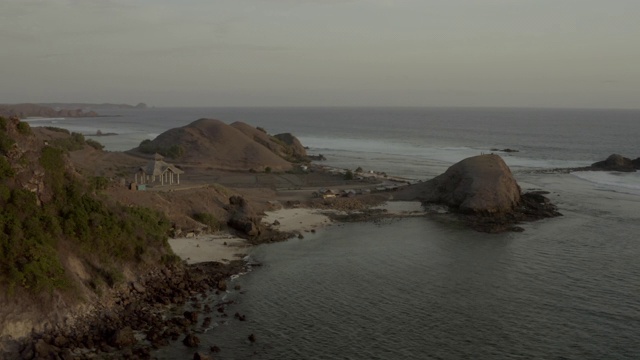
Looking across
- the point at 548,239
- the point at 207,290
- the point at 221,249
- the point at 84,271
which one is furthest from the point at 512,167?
the point at 84,271

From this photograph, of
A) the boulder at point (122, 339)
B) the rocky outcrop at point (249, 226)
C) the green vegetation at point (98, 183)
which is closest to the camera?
the boulder at point (122, 339)

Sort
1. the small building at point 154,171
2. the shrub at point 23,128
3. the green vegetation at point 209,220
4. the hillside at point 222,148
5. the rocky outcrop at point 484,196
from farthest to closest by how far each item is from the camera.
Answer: the hillside at point 222,148 → the rocky outcrop at point 484,196 → the small building at point 154,171 → the green vegetation at point 209,220 → the shrub at point 23,128

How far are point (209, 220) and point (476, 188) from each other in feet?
90.5

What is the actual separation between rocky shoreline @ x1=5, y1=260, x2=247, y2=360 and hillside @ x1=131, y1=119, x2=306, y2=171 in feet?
180

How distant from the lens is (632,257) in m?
43.7

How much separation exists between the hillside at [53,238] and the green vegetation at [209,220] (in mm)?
10885

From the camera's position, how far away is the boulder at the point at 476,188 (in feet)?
196

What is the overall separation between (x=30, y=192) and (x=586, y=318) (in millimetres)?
29719

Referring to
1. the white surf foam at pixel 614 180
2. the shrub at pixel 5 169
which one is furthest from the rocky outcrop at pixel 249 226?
the white surf foam at pixel 614 180

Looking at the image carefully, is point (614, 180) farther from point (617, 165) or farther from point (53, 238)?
point (53, 238)

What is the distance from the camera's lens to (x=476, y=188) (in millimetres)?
61719

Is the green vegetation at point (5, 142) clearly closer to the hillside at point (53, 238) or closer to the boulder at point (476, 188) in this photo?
the hillside at point (53, 238)

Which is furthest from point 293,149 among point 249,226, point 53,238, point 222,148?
point 53,238

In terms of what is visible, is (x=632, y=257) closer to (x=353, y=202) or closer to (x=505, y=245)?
(x=505, y=245)
